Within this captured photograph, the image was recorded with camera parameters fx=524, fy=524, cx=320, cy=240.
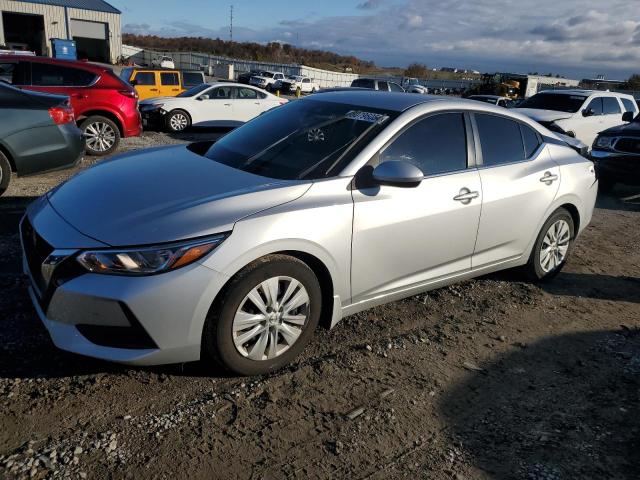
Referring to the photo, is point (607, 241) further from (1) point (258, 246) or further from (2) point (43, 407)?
(2) point (43, 407)

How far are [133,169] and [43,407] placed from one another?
5.18 ft

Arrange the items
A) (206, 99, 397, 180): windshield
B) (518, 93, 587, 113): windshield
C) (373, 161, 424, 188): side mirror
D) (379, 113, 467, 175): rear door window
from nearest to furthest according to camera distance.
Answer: (373, 161, 424, 188): side mirror
(206, 99, 397, 180): windshield
(379, 113, 467, 175): rear door window
(518, 93, 587, 113): windshield

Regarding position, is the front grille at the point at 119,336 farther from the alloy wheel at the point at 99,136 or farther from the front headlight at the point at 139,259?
the alloy wheel at the point at 99,136

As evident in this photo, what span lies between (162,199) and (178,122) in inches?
466

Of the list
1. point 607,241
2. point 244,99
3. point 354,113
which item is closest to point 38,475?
point 354,113

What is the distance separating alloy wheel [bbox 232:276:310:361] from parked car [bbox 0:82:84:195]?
466 centimetres

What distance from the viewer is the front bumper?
2.55 meters

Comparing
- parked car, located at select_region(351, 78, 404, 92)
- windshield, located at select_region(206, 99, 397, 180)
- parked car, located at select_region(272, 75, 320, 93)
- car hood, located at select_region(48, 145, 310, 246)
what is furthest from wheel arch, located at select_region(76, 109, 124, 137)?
parked car, located at select_region(272, 75, 320, 93)

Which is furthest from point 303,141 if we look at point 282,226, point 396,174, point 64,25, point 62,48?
point 64,25

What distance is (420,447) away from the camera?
2.62 metres

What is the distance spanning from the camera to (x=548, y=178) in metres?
4.45

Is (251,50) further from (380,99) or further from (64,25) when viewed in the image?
(380,99)

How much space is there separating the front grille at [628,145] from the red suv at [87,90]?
8.59 metres

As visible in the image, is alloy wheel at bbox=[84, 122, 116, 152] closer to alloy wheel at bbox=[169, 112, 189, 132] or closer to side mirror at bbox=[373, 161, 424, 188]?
alloy wheel at bbox=[169, 112, 189, 132]
